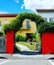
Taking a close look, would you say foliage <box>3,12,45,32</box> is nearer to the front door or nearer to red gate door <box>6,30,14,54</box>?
red gate door <box>6,30,14,54</box>

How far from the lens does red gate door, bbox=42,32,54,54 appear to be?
28141 mm

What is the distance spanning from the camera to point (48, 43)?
2822cm

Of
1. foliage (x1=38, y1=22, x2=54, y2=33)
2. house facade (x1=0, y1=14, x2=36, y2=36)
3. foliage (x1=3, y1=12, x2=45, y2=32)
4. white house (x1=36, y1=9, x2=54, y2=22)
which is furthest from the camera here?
house facade (x1=0, y1=14, x2=36, y2=36)

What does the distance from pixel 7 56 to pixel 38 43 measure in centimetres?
525

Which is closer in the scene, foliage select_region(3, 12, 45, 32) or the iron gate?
foliage select_region(3, 12, 45, 32)

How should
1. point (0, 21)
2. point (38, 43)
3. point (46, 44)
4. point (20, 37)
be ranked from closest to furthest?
A: point (46, 44) → point (38, 43) → point (20, 37) → point (0, 21)

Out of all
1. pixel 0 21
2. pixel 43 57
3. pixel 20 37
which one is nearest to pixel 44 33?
pixel 43 57

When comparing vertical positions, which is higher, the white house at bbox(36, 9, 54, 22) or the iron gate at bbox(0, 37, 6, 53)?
the white house at bbox(36, 9, 54, 22)

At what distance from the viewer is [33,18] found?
29.1 meters

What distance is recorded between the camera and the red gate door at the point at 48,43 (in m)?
28.1

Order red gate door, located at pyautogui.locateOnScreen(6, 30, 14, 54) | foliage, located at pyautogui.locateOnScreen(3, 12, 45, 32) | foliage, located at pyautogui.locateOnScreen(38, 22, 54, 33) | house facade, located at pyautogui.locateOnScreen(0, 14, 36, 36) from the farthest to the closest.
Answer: house facade, located at pyautogui.locateOnScreen(0, 14, 36, 36) → red gate door, located at pyautogui.locateOnScreen(6, 30, 14, 54) → foliage, located at pyautogui.locateOnScreen(3, 12, 45, 32) → foliage, located at pyautogui.locateOnScreen(38, 22, 54, 33)

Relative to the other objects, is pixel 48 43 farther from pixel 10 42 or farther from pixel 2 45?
pixel 2 45

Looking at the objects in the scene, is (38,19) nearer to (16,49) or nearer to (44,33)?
(44,33)

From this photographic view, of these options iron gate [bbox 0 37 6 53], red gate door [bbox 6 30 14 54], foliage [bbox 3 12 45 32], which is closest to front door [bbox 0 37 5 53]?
iron gate [bbox 0 37 6 53]
